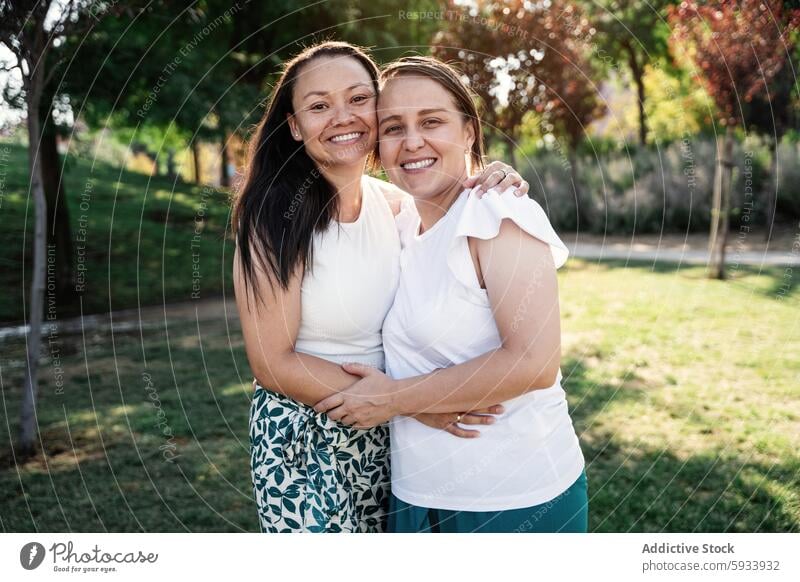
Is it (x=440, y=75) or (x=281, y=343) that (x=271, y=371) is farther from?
(x=440, y=75)

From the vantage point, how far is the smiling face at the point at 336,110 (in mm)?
3020

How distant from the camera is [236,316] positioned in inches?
491

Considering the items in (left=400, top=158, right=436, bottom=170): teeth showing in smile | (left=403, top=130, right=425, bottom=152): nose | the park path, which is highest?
(left=403, top=130, right=425, bottom=152): nose

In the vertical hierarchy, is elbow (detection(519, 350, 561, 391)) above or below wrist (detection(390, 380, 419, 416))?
above

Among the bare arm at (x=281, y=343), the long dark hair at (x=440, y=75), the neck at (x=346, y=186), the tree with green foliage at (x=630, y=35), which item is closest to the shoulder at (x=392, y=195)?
the neck at (x=346, y=186)

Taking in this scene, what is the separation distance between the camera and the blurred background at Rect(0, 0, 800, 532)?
5465mm

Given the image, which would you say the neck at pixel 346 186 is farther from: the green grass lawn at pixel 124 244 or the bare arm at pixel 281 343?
the green grass lawn at pixel 124 244

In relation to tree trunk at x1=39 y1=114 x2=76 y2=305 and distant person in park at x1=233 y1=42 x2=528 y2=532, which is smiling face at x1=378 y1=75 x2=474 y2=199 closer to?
distant person in park at x1=233 y1=42 x2=528 y2=532

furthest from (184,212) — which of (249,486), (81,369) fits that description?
(249,486)

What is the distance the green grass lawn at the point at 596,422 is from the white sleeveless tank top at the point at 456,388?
2364 millimetres

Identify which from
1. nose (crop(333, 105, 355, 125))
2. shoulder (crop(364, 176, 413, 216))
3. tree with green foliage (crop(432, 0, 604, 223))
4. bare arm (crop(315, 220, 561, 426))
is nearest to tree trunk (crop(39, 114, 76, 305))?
tree with green foliage (crop(432, 0, 604, 223))
